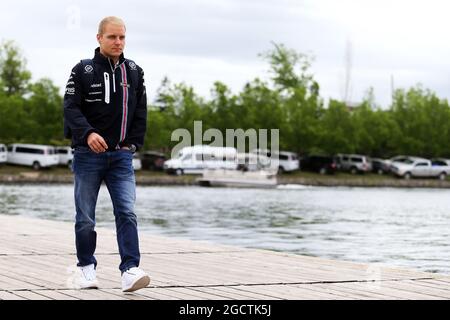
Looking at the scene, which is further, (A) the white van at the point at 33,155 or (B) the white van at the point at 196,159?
(B) the white van at the point at 196,159

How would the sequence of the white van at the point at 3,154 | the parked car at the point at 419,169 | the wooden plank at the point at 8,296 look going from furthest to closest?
1. the parked car at the point at 419,169
2. the white van at the point at 3,154
3. the wooden plank at the point at 8,296

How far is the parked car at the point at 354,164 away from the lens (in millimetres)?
80688

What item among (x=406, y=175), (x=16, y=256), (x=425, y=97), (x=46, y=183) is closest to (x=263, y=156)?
(x=406, y=175)

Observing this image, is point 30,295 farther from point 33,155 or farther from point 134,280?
point 33,155

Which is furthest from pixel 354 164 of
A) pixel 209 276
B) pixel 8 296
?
pixel 8 296

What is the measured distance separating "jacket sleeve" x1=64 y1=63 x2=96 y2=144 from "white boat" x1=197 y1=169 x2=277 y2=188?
56041 mm

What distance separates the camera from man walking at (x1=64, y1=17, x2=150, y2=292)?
684 cm

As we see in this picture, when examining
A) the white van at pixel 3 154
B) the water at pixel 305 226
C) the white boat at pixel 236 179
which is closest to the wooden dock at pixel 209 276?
the water at pixel 305 226

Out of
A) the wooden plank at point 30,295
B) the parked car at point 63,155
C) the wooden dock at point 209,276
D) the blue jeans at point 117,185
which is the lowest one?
the parked car at point 63,155

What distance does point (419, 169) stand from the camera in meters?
80.2

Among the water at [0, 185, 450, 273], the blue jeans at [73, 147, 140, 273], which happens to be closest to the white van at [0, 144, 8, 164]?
the water at [0, 185, 450, 273]

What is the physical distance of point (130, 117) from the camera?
696cm

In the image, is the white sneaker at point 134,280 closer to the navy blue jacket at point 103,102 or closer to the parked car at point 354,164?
the navy blue jacket at point 103,102

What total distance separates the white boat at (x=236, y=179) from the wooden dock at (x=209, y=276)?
51.4 metres
